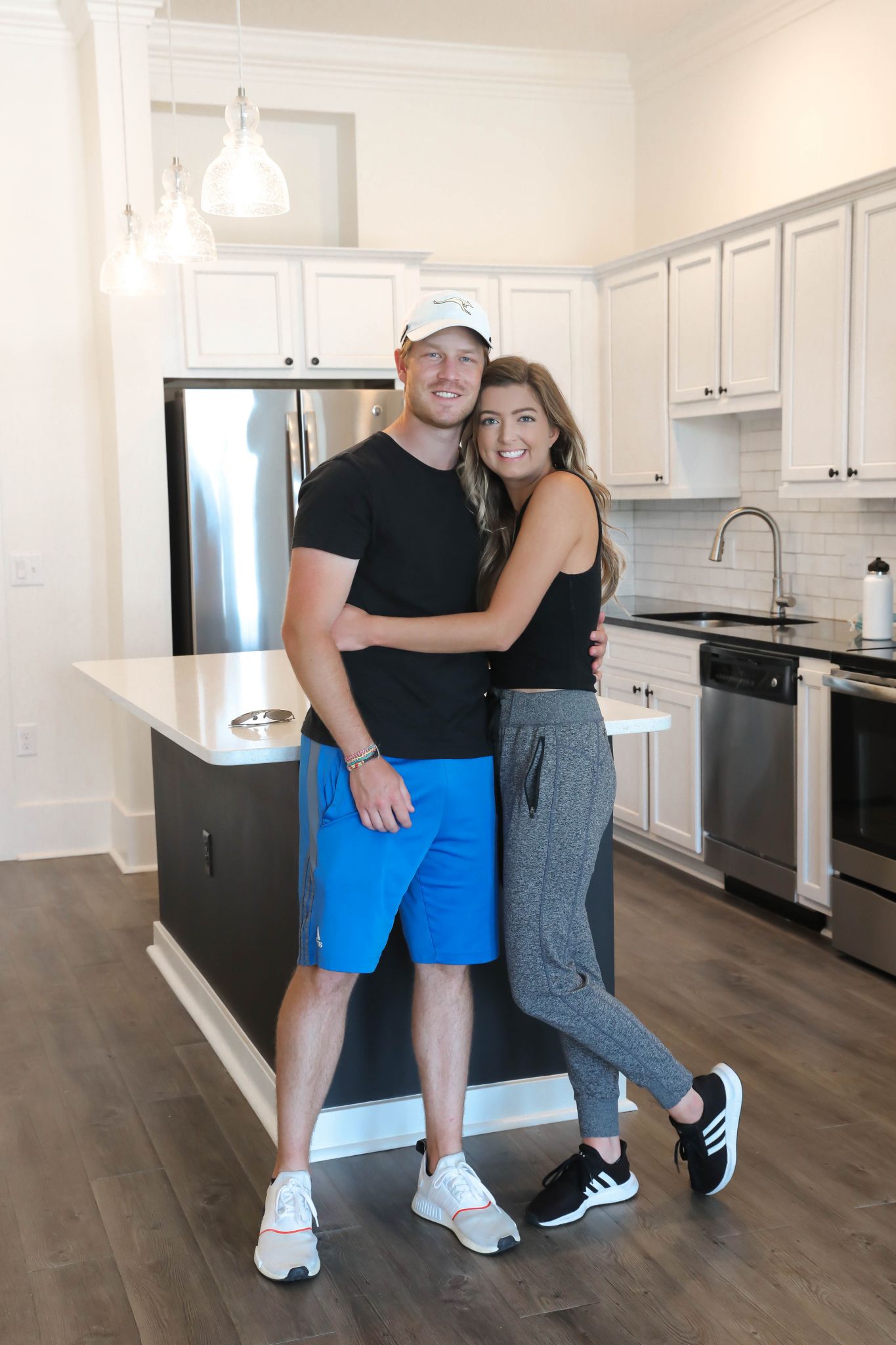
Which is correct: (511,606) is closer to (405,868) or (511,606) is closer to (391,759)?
(391,759)

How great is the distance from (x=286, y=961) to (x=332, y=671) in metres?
0.91

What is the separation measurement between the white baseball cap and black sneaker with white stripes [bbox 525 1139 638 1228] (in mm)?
1484

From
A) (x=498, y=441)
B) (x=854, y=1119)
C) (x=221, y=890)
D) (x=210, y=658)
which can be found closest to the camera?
(x=498, y=441)

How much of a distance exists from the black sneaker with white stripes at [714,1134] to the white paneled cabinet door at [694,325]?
117 inches

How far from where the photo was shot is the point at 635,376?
210 inches

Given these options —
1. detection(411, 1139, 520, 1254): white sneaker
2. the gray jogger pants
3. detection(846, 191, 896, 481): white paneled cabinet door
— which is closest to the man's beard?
the gray jogger pants

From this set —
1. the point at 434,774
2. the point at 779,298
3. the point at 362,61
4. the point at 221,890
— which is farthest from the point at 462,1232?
the point at 362,61

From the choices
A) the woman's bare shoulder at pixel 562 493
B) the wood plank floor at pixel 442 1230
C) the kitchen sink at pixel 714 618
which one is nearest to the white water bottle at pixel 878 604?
the kitchen sink at pixel 714 618

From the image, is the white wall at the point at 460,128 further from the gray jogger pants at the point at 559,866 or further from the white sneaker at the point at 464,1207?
the white sneaker at the point at 464,1207

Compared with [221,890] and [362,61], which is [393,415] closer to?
[362,61]

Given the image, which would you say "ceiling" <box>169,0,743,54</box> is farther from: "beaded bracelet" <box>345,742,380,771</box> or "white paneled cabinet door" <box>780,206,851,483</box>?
"beaded bracelet" <box>345,742,380,771</box>

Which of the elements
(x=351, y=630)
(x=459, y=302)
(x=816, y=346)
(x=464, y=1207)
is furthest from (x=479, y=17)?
(x=464, y=1207)

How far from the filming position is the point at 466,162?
5680 mm

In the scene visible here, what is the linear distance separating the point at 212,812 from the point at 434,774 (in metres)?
1.26
